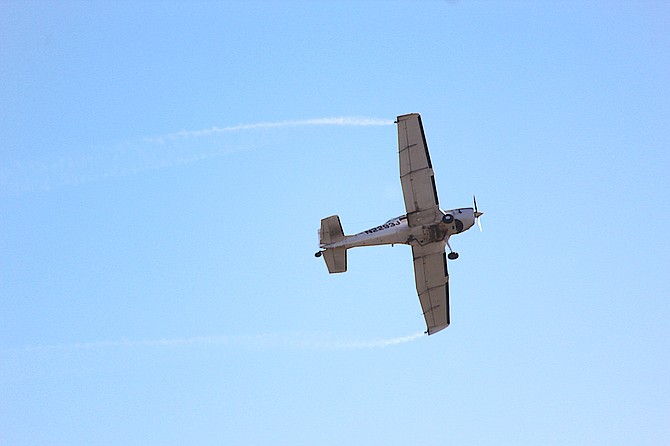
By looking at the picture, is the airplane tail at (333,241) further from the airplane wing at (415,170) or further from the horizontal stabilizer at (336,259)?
the airplane wing at (415,170)

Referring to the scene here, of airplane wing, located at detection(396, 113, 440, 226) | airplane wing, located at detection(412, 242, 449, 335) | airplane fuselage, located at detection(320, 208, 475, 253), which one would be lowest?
airplane wing, located at detection(412, 242, 449, 335)

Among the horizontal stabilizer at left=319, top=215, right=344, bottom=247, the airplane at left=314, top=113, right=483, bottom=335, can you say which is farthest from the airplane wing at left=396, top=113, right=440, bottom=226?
the horizontal stabilizer at left=319, top=215, right=344, bottom=247

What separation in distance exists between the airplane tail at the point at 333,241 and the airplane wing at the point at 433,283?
14.6 feet

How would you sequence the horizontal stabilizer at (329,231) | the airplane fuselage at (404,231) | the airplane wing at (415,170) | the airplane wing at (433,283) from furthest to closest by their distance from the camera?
1. the airplane wing at (433,283)
2. the horizontal stabilizer at (329,231)
3. the airplane fuselage at (404,231)
4. the airplane wing at (415,170)

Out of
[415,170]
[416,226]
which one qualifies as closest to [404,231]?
[416,226]

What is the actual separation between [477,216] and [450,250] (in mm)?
2409

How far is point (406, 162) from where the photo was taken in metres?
59.3

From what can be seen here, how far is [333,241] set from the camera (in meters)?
60.7

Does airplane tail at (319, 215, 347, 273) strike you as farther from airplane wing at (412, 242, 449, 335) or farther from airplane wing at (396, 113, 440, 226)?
airplane wing at (412, 242, 449, 335)

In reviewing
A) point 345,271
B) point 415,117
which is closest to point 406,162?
point 415,117

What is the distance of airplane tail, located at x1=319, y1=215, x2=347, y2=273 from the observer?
6062 centimetres

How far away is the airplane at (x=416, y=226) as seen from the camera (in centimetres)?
5916

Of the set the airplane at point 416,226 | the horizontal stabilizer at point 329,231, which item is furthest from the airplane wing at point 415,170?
the horizontal stabilizer at point 329,231

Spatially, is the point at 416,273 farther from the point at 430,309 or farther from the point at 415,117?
the point at 415,117
